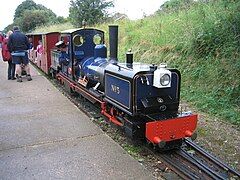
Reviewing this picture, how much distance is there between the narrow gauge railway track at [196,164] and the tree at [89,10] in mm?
19724

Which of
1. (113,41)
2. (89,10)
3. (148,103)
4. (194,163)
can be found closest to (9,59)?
(113,41)

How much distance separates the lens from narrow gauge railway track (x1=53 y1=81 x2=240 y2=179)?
4.54 meters

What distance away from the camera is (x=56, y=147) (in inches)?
211

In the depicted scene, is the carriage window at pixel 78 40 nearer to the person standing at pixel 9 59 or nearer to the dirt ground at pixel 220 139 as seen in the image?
the dirt ground at pixel 220 139

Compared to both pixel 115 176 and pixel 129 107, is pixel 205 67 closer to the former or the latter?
pixel 129 107

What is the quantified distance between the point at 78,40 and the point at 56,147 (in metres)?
3.93

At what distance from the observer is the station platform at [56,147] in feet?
14.6

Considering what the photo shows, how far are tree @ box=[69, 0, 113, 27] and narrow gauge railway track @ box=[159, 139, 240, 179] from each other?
64.7 ft

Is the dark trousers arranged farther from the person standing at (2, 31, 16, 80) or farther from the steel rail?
the steel rail

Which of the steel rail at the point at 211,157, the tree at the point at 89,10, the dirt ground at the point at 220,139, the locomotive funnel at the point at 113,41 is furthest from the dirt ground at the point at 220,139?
the tree at the point at 89,10

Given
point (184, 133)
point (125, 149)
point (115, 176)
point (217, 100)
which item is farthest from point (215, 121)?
point (115, 176)

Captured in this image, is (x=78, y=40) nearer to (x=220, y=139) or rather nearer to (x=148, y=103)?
(x=148, y=103)

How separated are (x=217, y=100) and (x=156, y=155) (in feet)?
9.79

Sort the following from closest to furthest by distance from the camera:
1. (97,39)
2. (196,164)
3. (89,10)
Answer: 1. (196,164)
2. (97,39)
3. (89,10)
